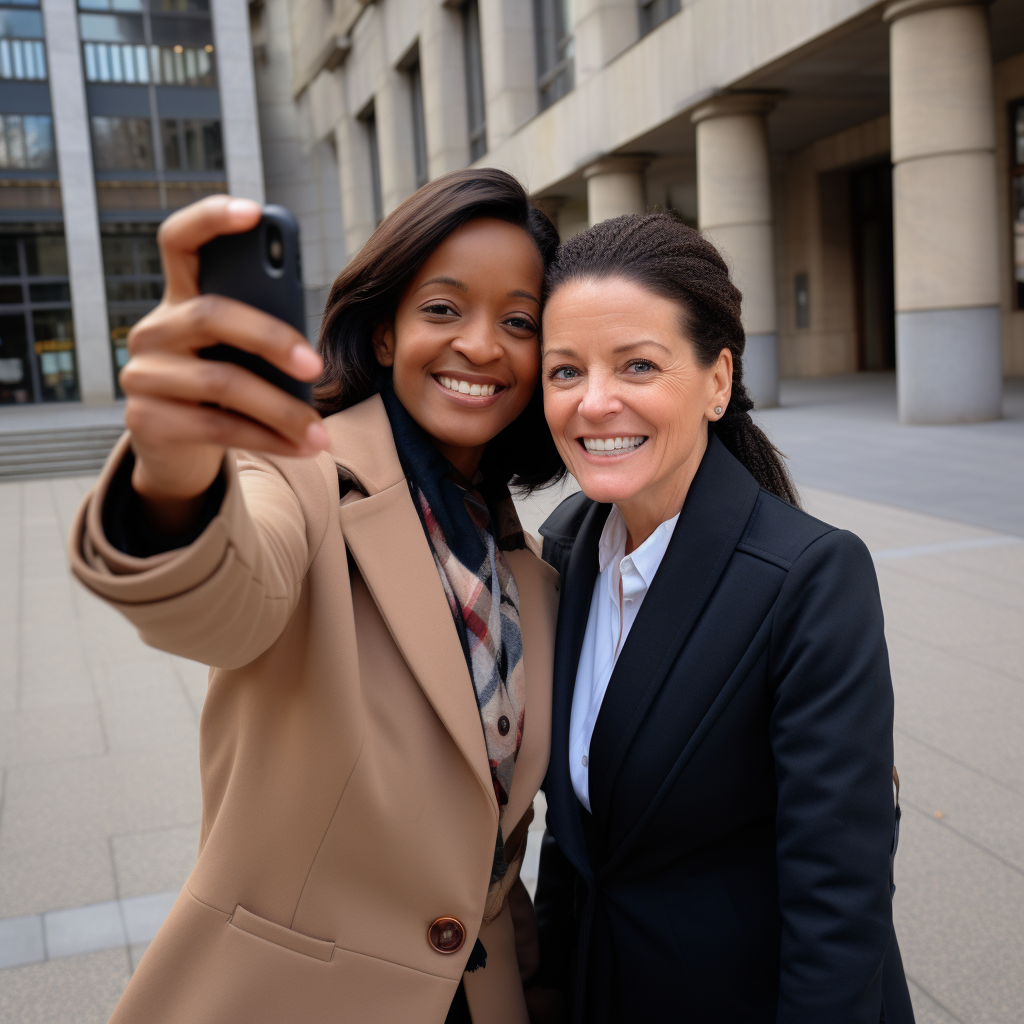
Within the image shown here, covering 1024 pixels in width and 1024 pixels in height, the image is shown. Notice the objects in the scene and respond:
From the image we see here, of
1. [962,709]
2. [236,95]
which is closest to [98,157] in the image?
[236,95]

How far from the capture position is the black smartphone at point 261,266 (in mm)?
839

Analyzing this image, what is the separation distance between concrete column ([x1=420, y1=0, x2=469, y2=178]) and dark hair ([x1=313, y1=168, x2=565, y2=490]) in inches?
844

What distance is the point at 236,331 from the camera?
2.75ft

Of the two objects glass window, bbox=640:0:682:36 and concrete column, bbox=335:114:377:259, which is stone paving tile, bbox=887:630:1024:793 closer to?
glass window, bbox=640:0:682:36

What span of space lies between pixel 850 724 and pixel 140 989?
45.0 inches

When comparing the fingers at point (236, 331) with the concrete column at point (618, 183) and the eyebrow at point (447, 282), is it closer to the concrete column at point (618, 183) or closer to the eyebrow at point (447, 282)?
the eyebrow at point (447, 282)

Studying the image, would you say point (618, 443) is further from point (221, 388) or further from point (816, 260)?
point (816, 260)

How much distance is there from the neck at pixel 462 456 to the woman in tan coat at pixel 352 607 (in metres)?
0.01

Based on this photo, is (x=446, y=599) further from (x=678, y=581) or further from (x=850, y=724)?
(x=850, y=724)

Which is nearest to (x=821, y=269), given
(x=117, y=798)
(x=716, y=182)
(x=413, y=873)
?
(x=716, y=182)

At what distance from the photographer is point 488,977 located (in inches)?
67.6

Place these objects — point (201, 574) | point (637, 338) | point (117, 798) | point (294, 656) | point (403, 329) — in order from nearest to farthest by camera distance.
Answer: point (201, 574) → point (294, 656) → point (637, 338) → point (403, 329) → point (117, 798)

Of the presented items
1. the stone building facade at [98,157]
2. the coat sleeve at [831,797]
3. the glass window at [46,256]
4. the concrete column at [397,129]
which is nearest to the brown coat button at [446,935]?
the coat sleeve at [831,797]

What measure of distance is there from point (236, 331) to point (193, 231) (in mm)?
92
